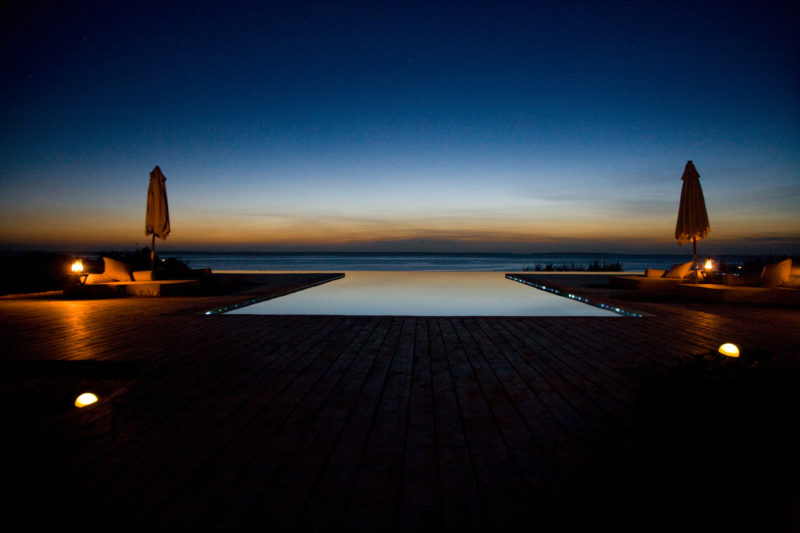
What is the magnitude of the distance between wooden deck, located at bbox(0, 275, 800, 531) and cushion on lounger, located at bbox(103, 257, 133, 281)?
5.03 meters

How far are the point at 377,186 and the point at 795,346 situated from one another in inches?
751

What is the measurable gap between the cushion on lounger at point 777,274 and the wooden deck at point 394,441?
5.17m

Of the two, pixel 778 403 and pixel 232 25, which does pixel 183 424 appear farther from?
pixel 232 25

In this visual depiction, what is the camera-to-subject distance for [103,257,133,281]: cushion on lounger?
8.27 meters

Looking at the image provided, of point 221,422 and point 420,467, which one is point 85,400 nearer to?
point 221,422

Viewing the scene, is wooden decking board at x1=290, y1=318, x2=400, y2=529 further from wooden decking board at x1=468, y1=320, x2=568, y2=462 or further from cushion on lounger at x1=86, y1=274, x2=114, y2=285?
cushion on lounger at x1=86, y1=274, x2=114, y2=285

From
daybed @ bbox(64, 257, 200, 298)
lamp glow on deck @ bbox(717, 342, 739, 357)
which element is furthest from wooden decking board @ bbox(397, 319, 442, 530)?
daybed @ bbox(64, 257, 200, 298)

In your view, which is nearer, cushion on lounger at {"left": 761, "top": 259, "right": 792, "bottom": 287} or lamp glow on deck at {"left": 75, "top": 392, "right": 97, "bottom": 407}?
lamp glow on deck at {"left": 75, "top": 392, "right": 97, "bottom": 407}

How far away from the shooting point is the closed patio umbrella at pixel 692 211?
25.3ft

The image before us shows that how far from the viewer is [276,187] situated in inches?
797

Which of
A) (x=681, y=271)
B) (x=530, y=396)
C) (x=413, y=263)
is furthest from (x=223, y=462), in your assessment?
(x=413, y=263)

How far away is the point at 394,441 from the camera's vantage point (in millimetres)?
1878

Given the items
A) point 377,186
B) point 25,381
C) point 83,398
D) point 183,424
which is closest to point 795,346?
point 183,424

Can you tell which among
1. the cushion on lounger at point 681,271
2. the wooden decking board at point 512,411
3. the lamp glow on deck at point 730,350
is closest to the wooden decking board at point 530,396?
the wooden decking board at point 512,411
